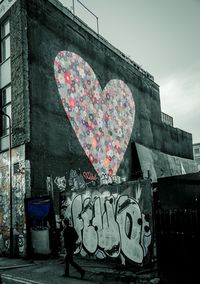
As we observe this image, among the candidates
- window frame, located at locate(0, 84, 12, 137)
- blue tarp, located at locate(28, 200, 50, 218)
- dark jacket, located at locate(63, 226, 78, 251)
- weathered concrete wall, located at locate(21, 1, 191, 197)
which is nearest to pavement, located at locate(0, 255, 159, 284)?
dark jacket, located at locate(63, 226, 78, 251)

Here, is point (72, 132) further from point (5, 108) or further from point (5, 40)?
point (5, 40)

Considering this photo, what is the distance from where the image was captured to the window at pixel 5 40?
59.8 feet

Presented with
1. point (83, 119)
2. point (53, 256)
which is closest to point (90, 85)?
point (83, 119)

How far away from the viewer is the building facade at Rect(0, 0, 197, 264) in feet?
39.7

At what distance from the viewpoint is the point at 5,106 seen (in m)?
17.7

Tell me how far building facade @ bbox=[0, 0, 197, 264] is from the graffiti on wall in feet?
0.11

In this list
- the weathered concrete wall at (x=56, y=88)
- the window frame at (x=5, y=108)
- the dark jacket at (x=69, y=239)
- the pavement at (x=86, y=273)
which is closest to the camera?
the pavement at (x=86, y=273)

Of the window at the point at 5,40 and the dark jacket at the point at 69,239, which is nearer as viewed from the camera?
the dark jacket at the point at 69,239

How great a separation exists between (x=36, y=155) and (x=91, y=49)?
940 cm

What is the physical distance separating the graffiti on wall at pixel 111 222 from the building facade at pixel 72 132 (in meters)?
0.03

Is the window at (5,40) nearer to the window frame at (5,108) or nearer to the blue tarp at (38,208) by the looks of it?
the window frame at (5,108)

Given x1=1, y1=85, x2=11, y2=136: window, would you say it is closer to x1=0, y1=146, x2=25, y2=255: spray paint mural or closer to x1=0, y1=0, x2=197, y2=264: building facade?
x1=0, y1=0, x2=197, y2=264: building facade

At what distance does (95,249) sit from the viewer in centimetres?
1259

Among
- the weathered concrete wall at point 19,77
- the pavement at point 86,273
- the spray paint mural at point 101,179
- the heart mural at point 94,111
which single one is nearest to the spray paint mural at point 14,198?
the weathered concrete wall at point 19,77
